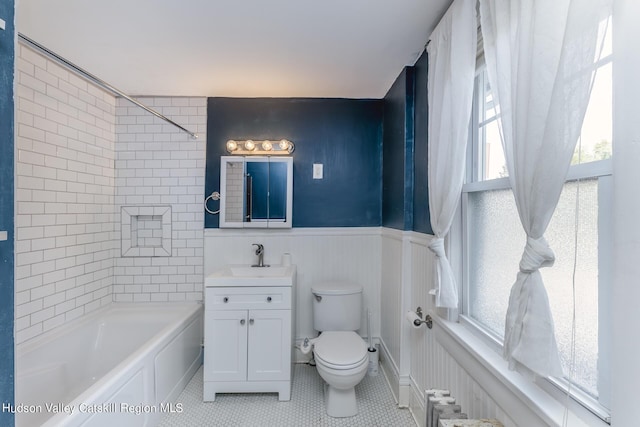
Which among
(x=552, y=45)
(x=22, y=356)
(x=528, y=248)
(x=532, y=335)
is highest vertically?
(x=552, y=45)

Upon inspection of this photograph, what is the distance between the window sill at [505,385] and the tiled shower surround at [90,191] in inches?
85.0

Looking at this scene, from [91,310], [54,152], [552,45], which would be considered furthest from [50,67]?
[552,45]

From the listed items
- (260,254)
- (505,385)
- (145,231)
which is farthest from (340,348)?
(145,231)

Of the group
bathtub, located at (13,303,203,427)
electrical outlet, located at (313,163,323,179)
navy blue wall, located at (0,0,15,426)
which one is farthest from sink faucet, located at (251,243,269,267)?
navy blue wall, located at (0,0,15,426)

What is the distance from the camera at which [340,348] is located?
2.06 meters

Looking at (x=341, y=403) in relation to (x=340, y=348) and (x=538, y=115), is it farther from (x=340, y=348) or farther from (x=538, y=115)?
(x=538, y=115)

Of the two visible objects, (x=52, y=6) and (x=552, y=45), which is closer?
(x=552, y=45)

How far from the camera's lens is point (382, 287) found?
8.73ft

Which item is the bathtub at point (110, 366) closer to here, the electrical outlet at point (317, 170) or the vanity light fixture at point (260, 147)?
the vanity light fixture at point (260, 147)

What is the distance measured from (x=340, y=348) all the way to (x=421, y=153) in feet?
4.51

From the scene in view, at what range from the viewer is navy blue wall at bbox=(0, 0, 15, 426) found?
36.5 inches

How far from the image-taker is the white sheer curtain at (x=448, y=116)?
4.28ft

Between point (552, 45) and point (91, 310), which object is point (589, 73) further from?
point (91, 310)

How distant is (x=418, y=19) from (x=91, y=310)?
305 cm
